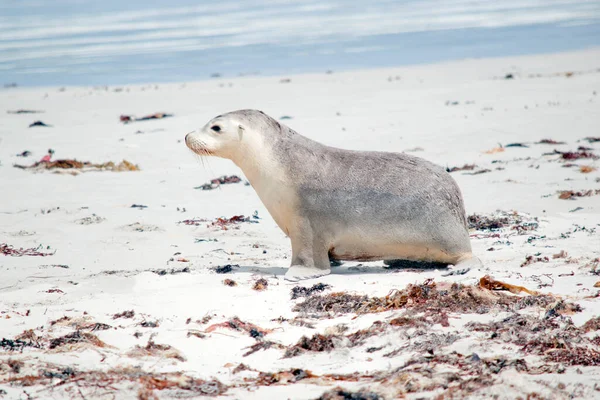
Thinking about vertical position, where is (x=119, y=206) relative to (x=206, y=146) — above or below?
below

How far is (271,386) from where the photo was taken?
452 centimetres

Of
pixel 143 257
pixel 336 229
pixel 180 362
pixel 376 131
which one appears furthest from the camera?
pixel 376 131

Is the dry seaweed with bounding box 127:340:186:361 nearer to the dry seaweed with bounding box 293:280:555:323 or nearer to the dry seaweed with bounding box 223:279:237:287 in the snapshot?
the dry seaweed with bounding box 293:280:555:323

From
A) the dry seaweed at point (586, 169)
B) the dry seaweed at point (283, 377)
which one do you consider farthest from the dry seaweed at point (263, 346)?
the dry seaweed at point (586, 169)

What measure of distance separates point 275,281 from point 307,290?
1.37 ft

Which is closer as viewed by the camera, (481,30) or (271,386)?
(271,386)

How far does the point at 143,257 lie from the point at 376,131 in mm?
6730

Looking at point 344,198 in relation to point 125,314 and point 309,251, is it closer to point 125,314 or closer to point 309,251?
point 309,251

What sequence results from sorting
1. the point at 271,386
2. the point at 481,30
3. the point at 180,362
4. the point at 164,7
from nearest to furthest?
the point at 271,386 < the point at 180,362 < the point at 481,30 < the point at 164,7

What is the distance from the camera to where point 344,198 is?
6.99 meters

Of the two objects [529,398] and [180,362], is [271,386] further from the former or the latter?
[529,398]

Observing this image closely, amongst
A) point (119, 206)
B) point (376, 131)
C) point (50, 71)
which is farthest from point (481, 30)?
point (119, 206)

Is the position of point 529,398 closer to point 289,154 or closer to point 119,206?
point 289,154

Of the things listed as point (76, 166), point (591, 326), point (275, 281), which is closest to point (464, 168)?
point (76, 166)
